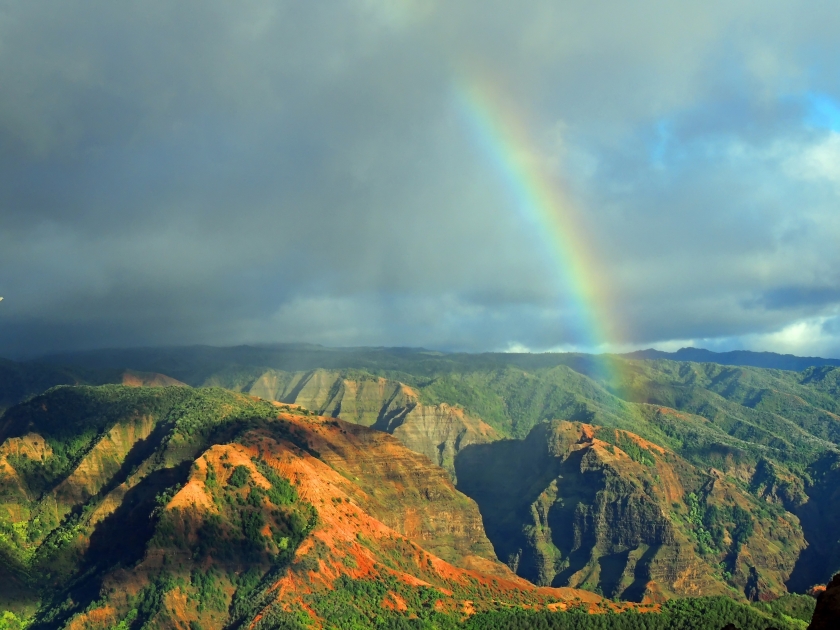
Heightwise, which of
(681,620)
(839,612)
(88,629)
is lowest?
(88,629)

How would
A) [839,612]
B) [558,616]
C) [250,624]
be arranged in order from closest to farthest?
[839,612] < [250,624] < [558,616]

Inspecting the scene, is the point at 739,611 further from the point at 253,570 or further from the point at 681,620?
the point at 253,570

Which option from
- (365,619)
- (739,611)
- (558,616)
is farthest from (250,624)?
(739,611)

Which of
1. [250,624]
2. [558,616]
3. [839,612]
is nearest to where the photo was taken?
[839,612]

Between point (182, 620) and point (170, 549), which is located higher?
point (170, 549)

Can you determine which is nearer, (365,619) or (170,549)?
(365,619)

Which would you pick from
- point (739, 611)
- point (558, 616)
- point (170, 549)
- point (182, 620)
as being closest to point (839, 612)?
point (558, 616)
